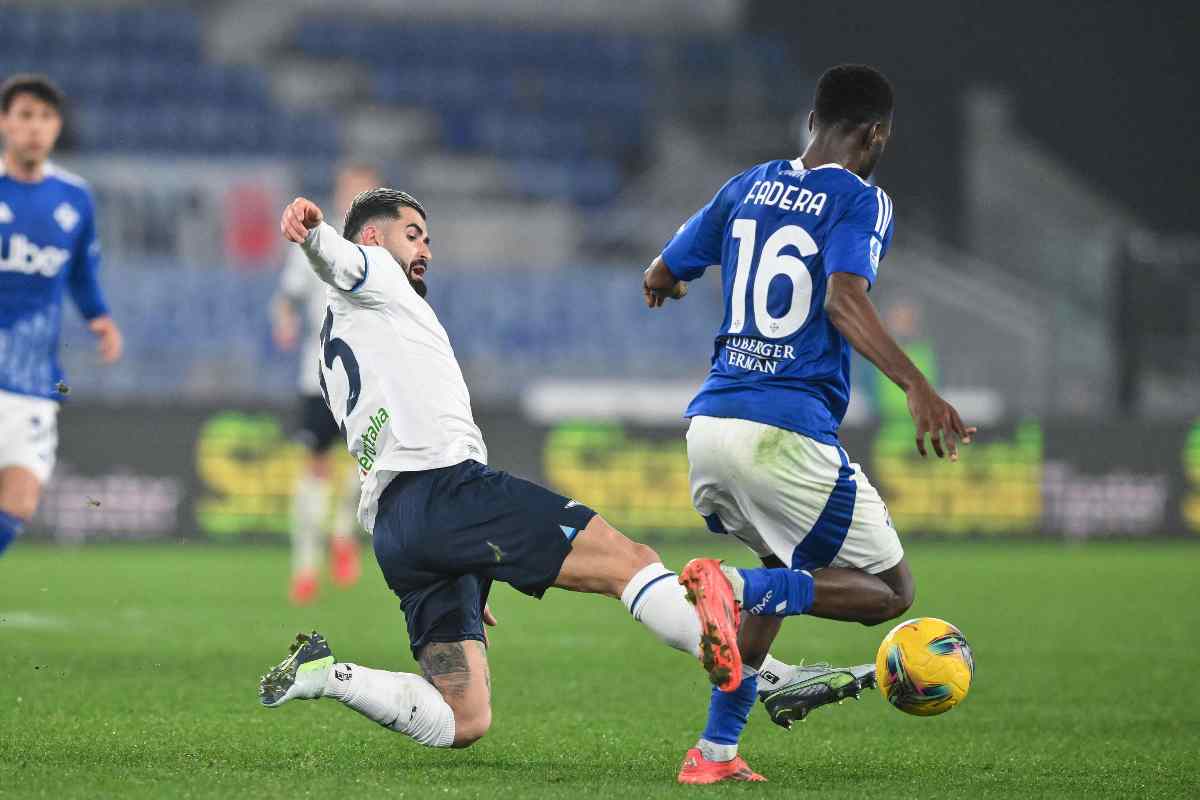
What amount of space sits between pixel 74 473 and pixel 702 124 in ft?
37.6

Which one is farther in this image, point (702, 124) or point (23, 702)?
point (702, 124)

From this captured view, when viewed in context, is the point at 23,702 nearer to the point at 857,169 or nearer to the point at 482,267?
the point at 857,169

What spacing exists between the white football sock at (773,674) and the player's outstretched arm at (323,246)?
171cm

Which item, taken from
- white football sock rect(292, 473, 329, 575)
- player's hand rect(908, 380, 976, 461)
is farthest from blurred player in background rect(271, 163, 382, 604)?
player's hand rect(908, 380, 976, 461)

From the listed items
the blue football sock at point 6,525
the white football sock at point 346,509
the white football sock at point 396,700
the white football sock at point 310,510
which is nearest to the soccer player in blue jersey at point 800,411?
the white football sock at point 396,700

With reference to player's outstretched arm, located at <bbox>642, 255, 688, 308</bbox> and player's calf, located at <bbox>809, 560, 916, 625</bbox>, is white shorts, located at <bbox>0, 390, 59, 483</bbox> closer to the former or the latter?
player's outstretched arm, located at <bbox>642, 255, 688, 308</bbox>

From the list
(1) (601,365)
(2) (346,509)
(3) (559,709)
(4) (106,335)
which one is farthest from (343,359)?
(1) (601,365)

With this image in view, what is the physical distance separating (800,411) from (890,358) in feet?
1.29

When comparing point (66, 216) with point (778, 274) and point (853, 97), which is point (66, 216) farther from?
point (853, 97)

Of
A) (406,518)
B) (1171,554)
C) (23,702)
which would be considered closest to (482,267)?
(1171,554)

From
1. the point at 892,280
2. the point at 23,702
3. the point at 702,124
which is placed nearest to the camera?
the point at 23,702

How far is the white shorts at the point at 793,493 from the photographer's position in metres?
5.30

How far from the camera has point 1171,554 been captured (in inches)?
651

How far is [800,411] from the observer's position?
5.32m
